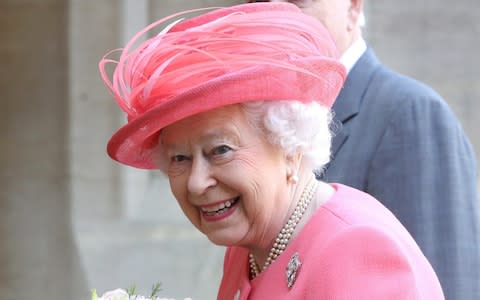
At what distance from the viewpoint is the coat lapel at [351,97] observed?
325 centimetres

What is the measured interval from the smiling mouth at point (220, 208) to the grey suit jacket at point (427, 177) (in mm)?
737

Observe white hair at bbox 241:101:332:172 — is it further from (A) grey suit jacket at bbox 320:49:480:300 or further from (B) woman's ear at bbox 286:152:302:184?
(A) grey suit jacket at bbox 320:49:480:300

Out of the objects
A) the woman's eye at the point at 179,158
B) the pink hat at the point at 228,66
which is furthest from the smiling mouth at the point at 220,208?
the pink hat at the point at 228,66

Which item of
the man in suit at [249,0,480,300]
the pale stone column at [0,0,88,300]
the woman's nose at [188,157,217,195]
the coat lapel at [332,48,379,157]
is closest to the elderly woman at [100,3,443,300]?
the woman's nose at [188,157,217,195]

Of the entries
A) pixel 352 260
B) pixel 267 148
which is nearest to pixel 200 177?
pixel 267 148

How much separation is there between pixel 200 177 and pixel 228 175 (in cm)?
6

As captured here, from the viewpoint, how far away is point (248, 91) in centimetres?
238

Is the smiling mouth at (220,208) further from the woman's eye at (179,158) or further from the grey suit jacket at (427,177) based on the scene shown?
the grey suit jacket at (427,177)

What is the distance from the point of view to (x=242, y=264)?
2805 mm

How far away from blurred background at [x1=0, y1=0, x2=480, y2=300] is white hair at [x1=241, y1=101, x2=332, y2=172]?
367 centimetres

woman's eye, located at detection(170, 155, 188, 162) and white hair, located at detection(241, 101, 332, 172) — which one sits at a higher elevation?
white hair, located at detection(241, 101, 332, 172)

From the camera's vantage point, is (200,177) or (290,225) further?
(290,225)

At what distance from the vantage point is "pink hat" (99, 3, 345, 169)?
2367 millimetres

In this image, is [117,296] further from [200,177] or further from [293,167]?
[293,167]
